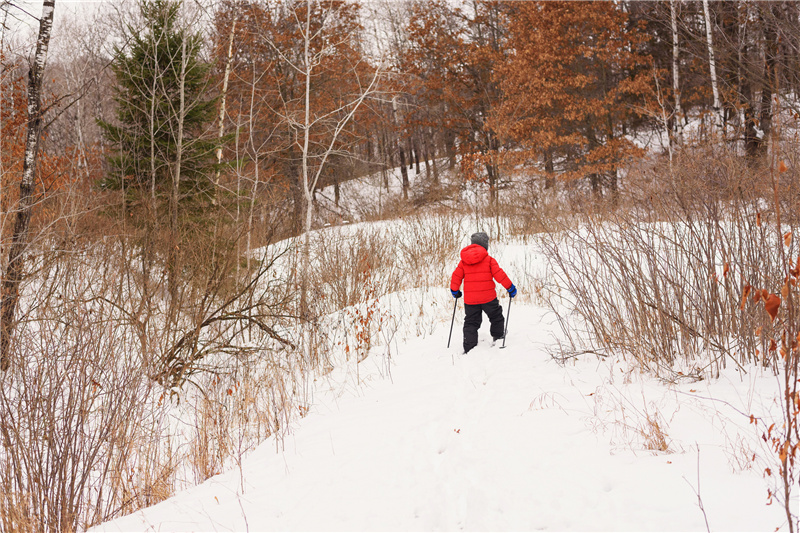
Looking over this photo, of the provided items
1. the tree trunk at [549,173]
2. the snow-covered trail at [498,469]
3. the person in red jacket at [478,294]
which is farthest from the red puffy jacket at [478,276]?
the tree trunk at [549,173]

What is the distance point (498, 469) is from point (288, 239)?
9.09m

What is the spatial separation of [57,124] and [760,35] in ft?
106

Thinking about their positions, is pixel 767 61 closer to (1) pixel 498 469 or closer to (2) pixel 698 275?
(2) pixel 698 275

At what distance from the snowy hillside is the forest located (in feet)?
0.75

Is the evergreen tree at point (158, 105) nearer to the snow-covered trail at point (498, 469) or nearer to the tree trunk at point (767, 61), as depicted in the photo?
the snow-covered trail at point (498, 469)

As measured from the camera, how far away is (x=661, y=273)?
180 inches

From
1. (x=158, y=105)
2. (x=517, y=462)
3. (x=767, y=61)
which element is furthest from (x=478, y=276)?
(x=767, y=61)

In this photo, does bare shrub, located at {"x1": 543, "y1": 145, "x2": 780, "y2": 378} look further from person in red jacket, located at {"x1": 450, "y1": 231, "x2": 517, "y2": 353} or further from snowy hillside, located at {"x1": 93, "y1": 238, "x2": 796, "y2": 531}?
person in red jacket, located at {"x1": 450, "y1": 231, "x2": 517, "y2": 353}

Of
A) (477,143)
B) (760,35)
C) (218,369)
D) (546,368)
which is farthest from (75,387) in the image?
(760,35)

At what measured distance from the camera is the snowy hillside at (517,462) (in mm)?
2623

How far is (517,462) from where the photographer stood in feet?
10.7

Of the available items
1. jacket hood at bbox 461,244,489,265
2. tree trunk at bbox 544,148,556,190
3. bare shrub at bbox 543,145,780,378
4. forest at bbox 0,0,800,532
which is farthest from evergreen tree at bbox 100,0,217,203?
tree trunk at bbox 544,148,556,190

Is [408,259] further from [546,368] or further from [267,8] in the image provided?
[267,8]

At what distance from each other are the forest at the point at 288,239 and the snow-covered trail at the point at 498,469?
32 centimetres
